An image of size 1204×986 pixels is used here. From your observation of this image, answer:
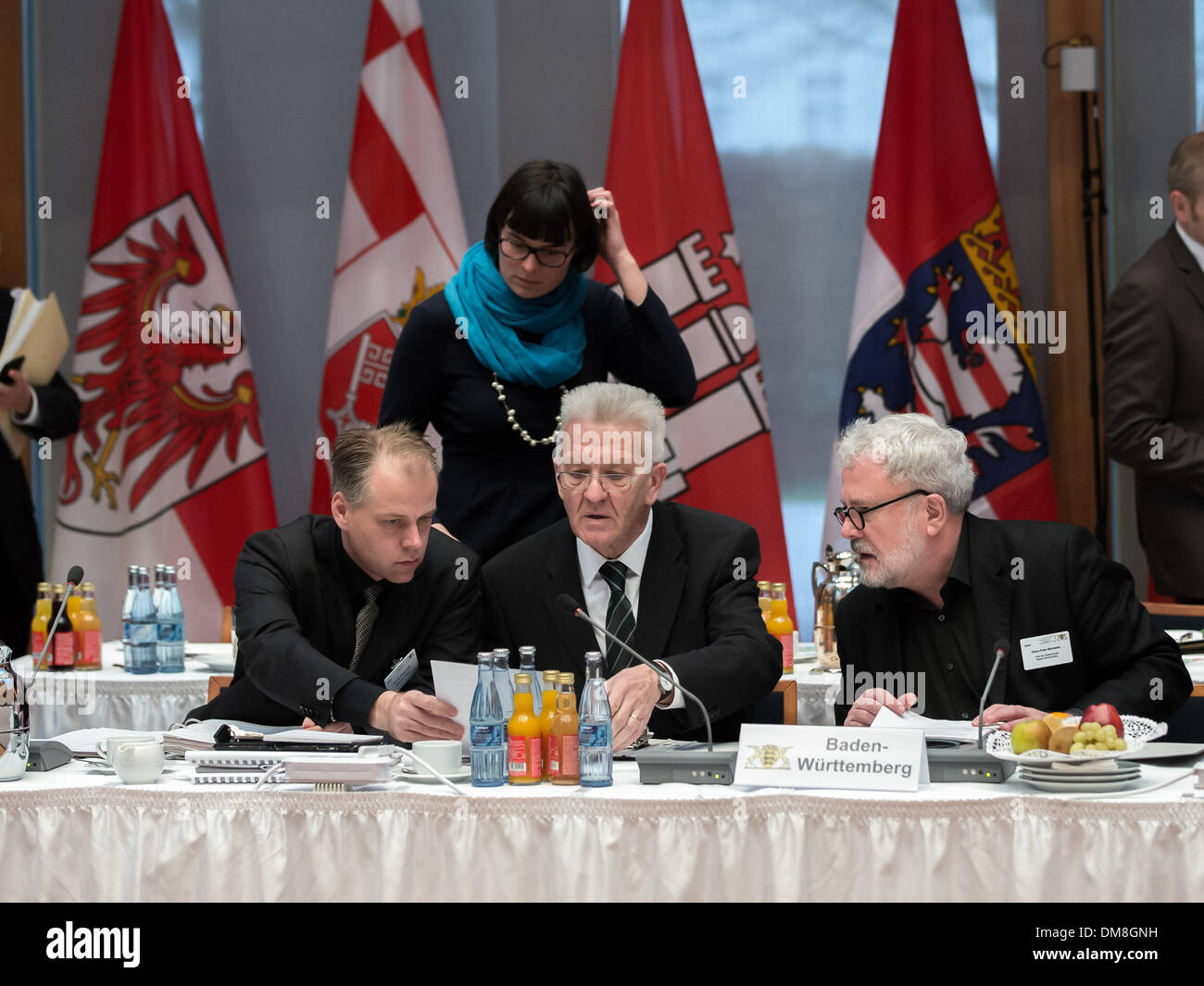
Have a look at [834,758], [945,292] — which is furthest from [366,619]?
[945,292]

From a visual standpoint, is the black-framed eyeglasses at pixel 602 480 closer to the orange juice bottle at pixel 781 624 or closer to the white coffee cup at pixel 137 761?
the white coffee cup at pixel 137 761

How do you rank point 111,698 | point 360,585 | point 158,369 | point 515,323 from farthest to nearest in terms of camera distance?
point 158,369
point 111,698
point 515,323
point 360,585

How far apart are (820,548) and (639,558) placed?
2827 millimetres

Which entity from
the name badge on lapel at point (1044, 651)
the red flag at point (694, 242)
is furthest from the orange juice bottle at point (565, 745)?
the red flag at point (694, 242)

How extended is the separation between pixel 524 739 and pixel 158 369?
355 cm

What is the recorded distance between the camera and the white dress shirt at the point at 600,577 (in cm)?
268

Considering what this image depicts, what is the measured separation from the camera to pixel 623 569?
106 inches

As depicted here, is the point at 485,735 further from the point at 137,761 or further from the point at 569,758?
the point at 137,761

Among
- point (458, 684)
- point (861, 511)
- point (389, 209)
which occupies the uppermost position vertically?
point (389, 209)

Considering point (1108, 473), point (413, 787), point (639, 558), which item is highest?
point (1108, 473)
